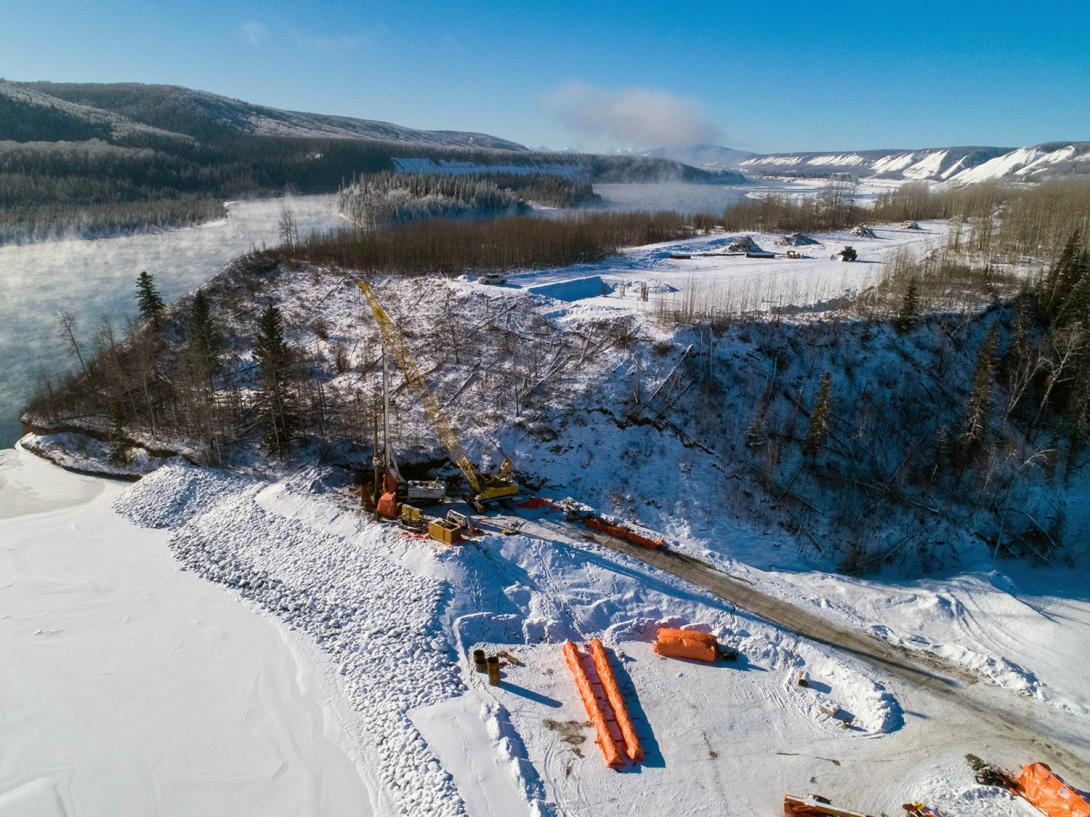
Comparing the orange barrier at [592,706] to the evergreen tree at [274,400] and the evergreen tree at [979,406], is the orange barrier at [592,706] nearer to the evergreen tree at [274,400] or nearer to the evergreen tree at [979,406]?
the evergreen tree at [274,400]

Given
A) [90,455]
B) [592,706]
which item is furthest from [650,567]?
[90,455]

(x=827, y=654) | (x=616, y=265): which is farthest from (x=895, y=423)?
(x=616, y=265)

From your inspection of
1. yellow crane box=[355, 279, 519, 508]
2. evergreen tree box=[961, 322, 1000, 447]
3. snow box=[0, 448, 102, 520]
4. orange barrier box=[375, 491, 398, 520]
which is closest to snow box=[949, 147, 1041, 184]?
evergreen tree box=[961, 322, 1000, 447]

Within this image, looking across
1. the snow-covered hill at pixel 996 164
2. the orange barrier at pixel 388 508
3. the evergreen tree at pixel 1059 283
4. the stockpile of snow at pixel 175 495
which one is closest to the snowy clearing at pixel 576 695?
the orange barrier at pixel 388 508

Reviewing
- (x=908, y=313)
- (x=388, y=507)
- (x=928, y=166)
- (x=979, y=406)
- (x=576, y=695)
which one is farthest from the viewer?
(x=928, y=166)

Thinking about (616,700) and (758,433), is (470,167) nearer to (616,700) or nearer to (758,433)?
(758,433)
